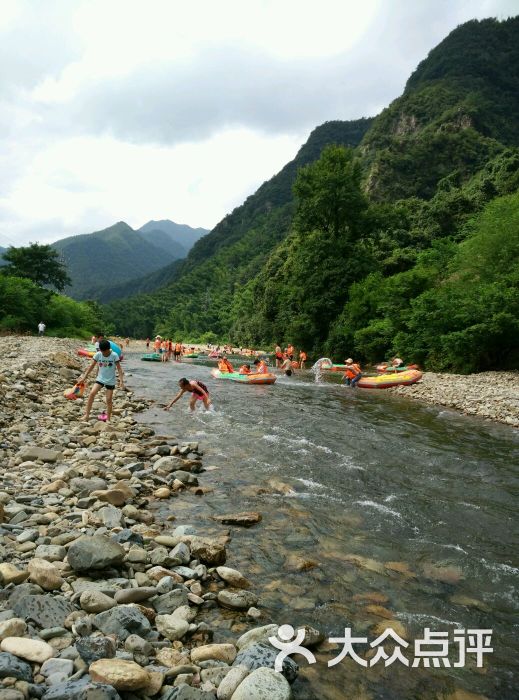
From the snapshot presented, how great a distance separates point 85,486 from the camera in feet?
20.7

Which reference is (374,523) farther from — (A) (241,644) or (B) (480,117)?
Answer: (B) (480,117)

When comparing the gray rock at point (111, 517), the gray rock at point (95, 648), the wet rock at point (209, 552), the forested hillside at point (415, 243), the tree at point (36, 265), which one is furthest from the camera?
the tree at point (36, 265)

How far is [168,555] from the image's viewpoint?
480cm

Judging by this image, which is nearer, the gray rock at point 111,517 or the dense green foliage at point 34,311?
the gray rock at point 111,517

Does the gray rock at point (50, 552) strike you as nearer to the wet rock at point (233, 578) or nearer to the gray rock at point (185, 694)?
the wet rock at point (233, 578)

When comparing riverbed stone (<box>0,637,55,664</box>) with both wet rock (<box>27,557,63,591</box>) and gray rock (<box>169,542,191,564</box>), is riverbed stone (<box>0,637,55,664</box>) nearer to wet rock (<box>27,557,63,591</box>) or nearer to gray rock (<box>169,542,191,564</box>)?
wet rock (<box>27,557,63,591</box>)

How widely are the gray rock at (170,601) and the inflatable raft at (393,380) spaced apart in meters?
19.5

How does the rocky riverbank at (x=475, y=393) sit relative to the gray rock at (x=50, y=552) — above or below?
above

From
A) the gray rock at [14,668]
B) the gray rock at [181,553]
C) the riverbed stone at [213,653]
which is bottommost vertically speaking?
the riverbed stone at [213,653]

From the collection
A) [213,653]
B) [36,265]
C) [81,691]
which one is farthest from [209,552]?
[36,265]

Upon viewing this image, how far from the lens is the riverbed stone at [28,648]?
289cm

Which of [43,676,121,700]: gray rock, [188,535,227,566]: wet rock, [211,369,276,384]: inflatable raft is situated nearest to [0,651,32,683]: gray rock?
[43,676,121,700]: gray rock

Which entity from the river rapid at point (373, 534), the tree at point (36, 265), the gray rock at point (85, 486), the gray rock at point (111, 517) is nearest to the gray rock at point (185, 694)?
the river rapid at point (373, 534)

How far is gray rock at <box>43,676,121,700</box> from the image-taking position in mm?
2592
